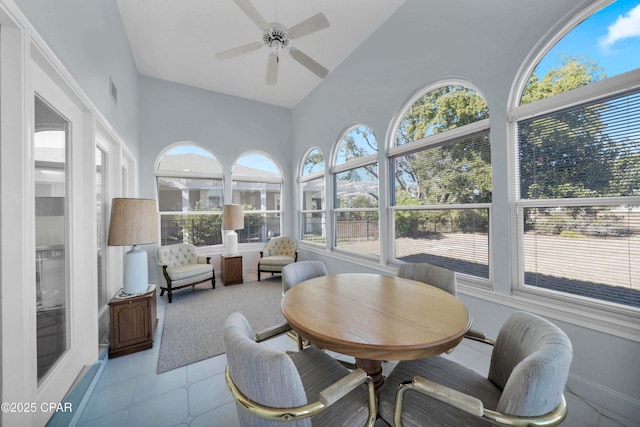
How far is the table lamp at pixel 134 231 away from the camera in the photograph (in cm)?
232

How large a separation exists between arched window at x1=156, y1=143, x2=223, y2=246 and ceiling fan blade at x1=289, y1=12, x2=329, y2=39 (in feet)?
11.9

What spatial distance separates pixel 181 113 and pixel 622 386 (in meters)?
6.56

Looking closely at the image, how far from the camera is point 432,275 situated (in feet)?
6.82

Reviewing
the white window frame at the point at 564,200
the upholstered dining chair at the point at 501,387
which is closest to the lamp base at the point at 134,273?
the upholstered dining chair at the point at 501,387

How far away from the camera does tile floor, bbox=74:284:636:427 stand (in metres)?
1.58

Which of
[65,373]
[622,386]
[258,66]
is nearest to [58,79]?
[65,373]

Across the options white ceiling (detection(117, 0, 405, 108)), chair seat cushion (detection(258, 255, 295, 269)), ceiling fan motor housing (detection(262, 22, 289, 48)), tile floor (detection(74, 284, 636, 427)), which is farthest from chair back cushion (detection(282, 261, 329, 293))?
white ceiling (detection(117, 0, 405, 108))

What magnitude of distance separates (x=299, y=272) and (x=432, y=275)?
1.18 meters

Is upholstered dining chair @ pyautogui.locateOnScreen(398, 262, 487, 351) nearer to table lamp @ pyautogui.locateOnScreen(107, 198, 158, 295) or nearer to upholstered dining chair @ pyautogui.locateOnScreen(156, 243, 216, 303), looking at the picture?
table lamp @ pyautogui.locateOnScreen(107, 198, 158, 295)

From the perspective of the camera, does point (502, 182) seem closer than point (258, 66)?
Yes

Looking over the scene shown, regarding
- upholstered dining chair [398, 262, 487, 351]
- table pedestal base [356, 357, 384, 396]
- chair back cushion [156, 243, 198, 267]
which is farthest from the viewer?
chair back cushion [156, 243, 198, 267]

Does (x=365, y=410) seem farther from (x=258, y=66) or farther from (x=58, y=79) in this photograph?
(x=258, y=66)

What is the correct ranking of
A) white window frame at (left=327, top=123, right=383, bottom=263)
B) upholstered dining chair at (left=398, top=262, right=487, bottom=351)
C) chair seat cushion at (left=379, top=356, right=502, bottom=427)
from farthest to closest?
white window frame at (left=327, top=123, right=383, bottom=263) < upholstered dining chair at (left=398, top=262, right=487, bottom=351) < chair seat cushion at (left=379, top=356, right=502, bottom=427)

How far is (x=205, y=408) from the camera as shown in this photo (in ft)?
5.56
